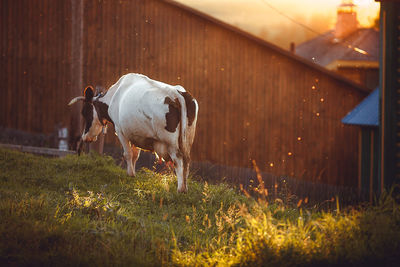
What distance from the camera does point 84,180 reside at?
32.0ft

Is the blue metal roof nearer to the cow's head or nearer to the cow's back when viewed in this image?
the cow's head

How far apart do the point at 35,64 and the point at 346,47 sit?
825 inches

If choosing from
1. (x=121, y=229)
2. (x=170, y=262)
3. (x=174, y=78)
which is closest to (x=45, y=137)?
(x=174, y=78)

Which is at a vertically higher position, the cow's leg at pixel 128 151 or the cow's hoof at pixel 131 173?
the cow's leg at pixel 128 151

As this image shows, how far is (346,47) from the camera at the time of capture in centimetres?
3372

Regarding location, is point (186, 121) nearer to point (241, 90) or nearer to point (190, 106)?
point (190, 106)

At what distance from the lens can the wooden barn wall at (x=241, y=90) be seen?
59.9ft

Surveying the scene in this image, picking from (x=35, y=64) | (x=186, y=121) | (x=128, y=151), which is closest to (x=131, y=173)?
(x=128, y=151)

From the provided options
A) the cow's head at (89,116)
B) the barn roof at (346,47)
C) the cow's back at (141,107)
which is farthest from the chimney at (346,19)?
the cow's back at (141,107)

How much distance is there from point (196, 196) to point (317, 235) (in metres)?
3.07

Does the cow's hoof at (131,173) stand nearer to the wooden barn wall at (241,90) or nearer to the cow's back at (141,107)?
the cow's back at (141,107)

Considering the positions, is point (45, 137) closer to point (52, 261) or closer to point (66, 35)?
point (66, 35)

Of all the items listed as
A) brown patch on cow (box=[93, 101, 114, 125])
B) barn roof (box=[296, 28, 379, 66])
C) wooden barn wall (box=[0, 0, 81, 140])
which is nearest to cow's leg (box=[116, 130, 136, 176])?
brown patch on cow (box=[93, 101, 114, 125])

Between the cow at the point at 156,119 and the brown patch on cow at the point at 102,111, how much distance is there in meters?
0.25
